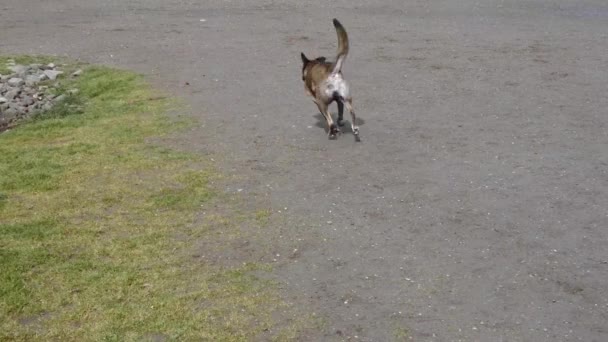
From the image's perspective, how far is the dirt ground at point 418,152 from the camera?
18.4 feet

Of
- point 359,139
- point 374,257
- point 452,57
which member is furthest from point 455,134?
point 452,57

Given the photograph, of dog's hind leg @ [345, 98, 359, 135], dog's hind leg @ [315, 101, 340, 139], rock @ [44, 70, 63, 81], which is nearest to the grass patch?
rock @ [44, 70, 63, 81]

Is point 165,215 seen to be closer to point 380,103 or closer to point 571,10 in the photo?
point 380,103

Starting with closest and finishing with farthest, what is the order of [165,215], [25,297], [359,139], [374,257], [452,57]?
1. [25,297]
2. [374,257]
3. [165,215]
4. [359,139]
5. [452,57]

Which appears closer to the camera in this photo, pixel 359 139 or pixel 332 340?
pixel 332 340

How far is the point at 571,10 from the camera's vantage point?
17.5 metres

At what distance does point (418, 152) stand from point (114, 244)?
377 centimetres

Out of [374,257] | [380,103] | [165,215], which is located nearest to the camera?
[374,257]

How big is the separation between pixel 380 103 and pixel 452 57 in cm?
328

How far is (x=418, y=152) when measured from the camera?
8.80 meters

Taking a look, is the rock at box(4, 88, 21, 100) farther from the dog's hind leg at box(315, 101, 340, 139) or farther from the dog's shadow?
the dog's hind leg at box(315, 101, 340, 139)

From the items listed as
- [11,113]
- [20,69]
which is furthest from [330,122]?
[20,69]

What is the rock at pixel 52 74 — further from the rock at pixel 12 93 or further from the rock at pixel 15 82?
the rock at pixel 12 93

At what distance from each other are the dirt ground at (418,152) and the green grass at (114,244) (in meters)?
0.48
